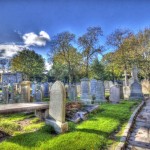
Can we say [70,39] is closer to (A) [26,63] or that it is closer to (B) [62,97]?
(A) [26,63]

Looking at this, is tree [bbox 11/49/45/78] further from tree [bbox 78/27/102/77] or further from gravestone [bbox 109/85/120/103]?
gravestone [bbox 109/85/120/103]

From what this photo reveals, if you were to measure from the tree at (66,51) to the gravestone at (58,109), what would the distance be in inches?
1261

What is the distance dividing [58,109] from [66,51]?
33243mm

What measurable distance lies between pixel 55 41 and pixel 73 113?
30.9 metres

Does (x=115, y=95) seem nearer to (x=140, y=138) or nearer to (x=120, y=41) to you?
(x=140, y=138)

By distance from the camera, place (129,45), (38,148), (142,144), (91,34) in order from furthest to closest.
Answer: (91,34), (129,45), (142,144), (38,148)

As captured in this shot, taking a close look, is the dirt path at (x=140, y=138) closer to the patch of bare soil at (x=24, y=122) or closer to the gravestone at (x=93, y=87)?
the patch of bare soil at (x=24, y=122)

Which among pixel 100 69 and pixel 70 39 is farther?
pixel 100 69

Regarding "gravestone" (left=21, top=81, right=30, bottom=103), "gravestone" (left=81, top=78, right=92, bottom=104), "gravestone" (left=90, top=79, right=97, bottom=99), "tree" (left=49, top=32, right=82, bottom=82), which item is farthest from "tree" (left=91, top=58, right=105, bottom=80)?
"gravestone" (left=21, top=81, right=30, bottom=103)

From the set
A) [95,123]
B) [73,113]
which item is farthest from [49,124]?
[73,113]

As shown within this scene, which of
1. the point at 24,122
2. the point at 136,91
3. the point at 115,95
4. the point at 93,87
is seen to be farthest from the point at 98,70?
the point at 24,122

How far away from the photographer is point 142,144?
5293 millimetres

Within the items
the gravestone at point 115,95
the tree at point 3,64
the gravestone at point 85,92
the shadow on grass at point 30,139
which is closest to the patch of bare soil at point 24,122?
the shadow on grass at point 30,139

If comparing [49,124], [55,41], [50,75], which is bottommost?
[49,124]
